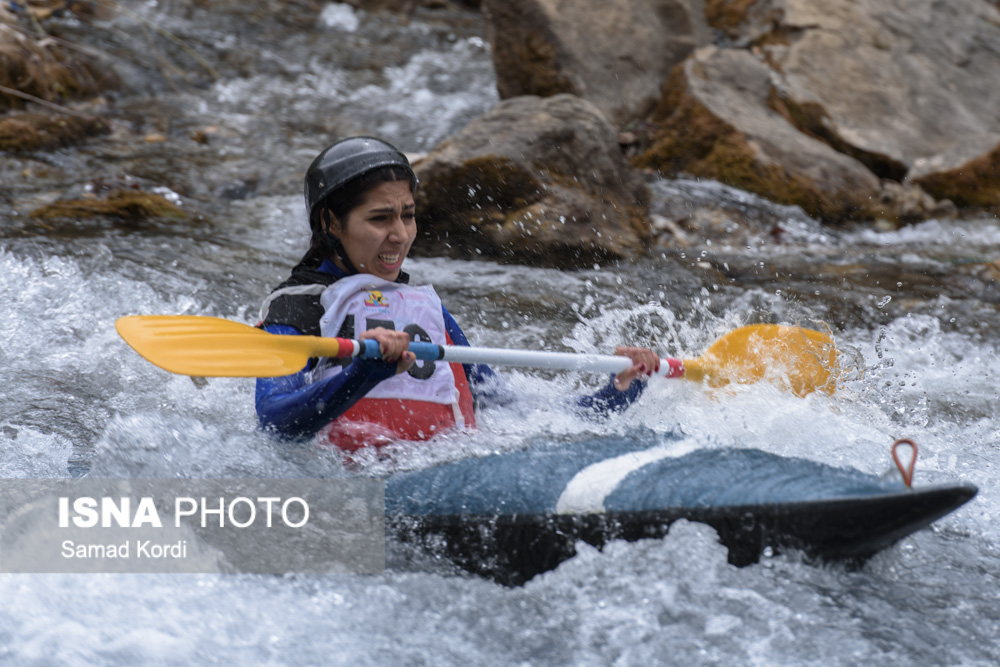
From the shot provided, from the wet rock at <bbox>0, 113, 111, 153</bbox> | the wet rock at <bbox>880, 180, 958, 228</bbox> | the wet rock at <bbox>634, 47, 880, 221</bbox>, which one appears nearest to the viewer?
the wet rock at <bbox>0, 113, 111, 153</bbox>

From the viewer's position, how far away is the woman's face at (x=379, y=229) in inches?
97.9

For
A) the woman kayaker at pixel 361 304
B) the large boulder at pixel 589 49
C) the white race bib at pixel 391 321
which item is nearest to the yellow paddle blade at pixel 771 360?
the woman kayaker at pixel 361 304

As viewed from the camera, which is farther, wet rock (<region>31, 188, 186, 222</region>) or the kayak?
wet rock (<region>31, 188, 186, 222</region>)

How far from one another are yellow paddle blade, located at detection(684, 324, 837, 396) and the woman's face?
3.16 ft

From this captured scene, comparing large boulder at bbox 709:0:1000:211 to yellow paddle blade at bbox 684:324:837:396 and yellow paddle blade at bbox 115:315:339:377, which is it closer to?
yellow paddle blade at bbox 684:324:837:396

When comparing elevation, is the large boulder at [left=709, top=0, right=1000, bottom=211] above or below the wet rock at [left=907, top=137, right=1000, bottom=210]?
above

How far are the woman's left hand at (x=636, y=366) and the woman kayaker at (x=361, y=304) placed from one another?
0.02 m

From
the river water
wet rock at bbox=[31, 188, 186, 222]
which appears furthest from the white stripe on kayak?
wet rock at bbox=[31, 188, 186, 222]

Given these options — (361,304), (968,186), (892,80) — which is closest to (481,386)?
(361,304)

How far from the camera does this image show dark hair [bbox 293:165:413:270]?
2480mm

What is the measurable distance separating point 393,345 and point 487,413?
0.67m

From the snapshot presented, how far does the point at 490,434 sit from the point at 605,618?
0.71 metres

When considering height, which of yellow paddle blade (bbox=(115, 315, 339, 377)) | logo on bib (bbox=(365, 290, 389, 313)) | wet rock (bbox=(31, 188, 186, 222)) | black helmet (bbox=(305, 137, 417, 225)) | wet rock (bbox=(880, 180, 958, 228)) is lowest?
wet rock (bbox=(31, 188, 186, 222))

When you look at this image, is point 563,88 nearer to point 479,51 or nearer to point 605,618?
point 479,51
